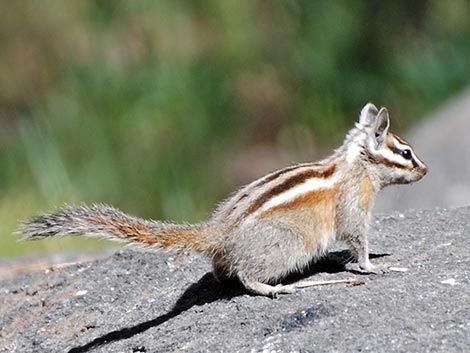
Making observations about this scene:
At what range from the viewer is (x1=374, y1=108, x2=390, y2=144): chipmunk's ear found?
6.58m

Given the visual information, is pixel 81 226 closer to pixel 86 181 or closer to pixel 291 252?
pixel 291 252

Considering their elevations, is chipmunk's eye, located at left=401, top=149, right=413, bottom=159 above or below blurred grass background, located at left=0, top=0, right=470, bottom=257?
below

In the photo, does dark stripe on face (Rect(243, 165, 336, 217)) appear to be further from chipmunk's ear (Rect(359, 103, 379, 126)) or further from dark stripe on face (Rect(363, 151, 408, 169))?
chipmunk's ear (Rect(359, 103, 379, 126))

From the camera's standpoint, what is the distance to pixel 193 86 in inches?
607

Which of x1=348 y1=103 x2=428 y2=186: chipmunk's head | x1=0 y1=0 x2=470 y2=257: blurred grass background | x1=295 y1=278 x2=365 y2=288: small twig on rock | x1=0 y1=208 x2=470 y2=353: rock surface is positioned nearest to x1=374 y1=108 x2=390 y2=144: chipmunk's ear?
x1=348 y1=103 x2=428 y2=186: chipmunk's head

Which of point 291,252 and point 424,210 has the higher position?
point 424,210

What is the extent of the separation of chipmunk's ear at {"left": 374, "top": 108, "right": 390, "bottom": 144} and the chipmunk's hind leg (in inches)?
42.6

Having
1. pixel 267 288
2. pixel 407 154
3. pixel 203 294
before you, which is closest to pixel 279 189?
pixel 267 288

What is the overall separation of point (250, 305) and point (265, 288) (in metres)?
0.14

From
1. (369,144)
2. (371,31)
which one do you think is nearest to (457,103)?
(371,31)

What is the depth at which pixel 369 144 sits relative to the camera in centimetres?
662

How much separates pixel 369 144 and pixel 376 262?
2.23 feet

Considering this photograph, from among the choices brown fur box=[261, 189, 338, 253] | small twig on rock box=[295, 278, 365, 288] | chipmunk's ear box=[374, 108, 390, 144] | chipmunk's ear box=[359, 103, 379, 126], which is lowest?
small twig on rock box=[295, 278, 365, 288]

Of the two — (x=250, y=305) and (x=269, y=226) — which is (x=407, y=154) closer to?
(x=269, y=226)
